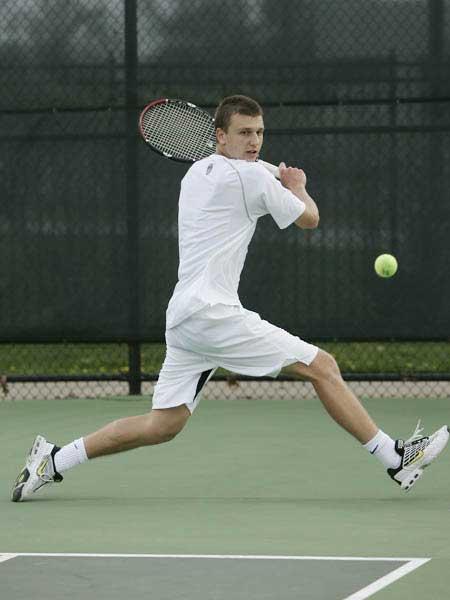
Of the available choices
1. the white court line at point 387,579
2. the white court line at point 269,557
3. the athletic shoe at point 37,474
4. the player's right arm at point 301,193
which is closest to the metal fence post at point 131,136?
the athletic shoe at point 37,474

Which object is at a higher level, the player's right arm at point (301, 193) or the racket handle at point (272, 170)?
the racket handle at point (272, 170)

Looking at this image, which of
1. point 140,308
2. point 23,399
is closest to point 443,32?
point 140,308

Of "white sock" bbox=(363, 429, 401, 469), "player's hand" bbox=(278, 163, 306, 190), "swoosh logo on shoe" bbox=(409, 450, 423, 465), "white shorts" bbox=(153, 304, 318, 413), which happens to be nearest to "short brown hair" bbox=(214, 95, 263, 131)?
"player's hand" bbox=(278, 163, 306, 190)

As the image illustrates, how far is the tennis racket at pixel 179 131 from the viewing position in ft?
20.7

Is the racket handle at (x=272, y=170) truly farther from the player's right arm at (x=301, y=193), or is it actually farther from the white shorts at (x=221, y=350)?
the white shorts at (x=221, y=350)

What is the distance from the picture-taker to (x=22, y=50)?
Result: 8984mm

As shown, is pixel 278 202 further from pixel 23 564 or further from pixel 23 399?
pixel 23 399

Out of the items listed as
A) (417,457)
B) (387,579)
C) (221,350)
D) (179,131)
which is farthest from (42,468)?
(387,579)

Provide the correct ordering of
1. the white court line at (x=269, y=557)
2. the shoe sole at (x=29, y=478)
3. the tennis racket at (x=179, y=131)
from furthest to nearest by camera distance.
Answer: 1. the tennis racket at (x=179, y=131)
2. the shoe sole at (x=29, y=478)
3. the white court line at (x=269, y=557)

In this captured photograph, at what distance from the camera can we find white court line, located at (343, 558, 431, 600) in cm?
384

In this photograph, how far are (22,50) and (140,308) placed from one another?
167 centimetres

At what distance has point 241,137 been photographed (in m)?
5.47

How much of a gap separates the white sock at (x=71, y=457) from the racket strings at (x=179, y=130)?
52.8 inches

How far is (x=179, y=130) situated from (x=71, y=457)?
1545mm
